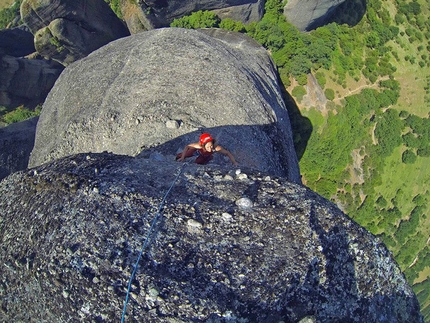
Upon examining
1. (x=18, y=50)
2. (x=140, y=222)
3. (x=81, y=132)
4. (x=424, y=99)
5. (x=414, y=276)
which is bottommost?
(x=414, y=276)

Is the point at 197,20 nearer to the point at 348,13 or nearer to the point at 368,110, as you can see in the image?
the point at 348,13

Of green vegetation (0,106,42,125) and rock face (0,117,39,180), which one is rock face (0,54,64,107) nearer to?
green vegetation (0,106,42,125)

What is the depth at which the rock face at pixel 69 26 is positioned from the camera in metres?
21.2

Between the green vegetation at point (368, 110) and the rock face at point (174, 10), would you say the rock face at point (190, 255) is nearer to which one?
the rock face at point (174, 10)

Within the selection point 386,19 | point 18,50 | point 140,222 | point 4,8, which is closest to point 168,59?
point 140,222

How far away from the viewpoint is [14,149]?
21344 millimetres

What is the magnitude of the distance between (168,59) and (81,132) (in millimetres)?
4141

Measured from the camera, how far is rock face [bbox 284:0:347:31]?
72.7ft

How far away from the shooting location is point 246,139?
42.5 ft

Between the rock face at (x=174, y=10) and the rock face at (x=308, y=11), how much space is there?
68.1 inches

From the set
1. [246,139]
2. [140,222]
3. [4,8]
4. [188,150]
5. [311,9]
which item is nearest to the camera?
[140,222]

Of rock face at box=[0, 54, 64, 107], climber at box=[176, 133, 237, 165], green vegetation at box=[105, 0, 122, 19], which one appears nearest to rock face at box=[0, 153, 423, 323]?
climber at box=[176, 133, 237, 165]

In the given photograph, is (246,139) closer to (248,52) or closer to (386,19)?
(248,52)

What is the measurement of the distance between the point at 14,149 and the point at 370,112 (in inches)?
846
